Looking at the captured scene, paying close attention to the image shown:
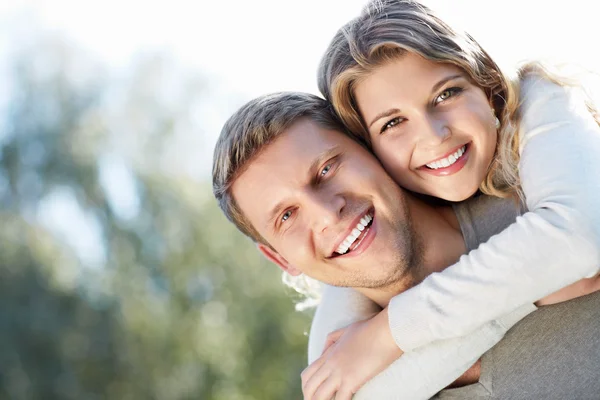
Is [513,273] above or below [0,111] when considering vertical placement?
above

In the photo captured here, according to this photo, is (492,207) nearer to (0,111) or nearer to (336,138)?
(336,138)

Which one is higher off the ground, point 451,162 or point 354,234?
point 451,162

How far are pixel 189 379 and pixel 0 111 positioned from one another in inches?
212

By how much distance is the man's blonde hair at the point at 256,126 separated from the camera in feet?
7.61

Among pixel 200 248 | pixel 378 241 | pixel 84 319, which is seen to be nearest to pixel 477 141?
pixel 378 241

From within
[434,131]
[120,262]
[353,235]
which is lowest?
[120,262]

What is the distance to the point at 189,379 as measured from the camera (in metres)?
12.7

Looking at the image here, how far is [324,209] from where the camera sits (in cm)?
220

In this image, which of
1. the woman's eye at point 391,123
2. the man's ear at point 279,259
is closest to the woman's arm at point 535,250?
the woman's eye at point 391,123

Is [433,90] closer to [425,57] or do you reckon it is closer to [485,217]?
[425,57]


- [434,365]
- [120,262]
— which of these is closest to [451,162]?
[434,365]

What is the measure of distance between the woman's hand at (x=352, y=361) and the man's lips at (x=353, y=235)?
0.22 metres

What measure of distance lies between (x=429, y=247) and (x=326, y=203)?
0.36 m

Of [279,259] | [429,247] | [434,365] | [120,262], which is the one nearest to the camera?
[434,365]
